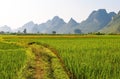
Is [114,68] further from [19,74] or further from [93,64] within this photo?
[19,74]

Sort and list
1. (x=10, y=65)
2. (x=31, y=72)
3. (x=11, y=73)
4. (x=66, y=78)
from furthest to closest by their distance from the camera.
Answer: (x=10, y=65) → (x=31, y=72) → (x=11, y=73) → (x=66, y=78)

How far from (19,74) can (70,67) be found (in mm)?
2151

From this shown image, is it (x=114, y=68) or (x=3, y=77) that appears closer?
(x=3, y=77)

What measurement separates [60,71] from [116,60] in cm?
345

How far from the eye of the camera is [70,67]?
11688 millimetres

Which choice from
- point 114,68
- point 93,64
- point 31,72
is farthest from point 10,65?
point 114,68

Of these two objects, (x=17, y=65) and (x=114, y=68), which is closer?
(x=114, y=68)

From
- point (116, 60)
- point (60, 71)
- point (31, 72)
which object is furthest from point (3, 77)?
point (116, 60)

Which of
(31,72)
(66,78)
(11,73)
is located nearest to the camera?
(66,78)

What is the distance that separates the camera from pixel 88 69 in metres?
10.7

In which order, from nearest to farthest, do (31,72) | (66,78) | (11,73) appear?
(66,78) → (11,73) → (31,72)

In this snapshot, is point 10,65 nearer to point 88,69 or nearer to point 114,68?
point 88,69

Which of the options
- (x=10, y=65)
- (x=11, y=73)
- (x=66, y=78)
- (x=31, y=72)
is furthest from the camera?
(x=10, y=65)

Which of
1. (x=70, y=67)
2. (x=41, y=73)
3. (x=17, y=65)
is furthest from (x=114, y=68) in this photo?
(x=17, y=65)
